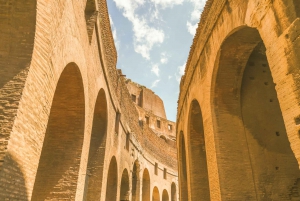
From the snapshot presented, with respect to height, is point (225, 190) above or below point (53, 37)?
below

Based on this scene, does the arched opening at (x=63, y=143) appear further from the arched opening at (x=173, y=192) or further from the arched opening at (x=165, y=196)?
the arched opening at (x=173, y=192)

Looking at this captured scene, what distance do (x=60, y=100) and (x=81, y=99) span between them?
1.73 feet

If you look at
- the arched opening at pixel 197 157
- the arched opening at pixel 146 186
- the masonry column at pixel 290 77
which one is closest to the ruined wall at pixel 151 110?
the arched opening at pixel 146 186

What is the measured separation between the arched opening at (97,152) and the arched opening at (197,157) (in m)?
3.15

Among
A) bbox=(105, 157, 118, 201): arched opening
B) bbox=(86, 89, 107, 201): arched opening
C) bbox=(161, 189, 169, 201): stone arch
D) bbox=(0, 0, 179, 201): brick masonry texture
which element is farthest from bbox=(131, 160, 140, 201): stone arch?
bbox=(86, 89, 107, 201): arched opening

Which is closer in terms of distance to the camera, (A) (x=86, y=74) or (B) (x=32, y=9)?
(B) (x=32, y=9)

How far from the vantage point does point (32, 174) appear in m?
3.49

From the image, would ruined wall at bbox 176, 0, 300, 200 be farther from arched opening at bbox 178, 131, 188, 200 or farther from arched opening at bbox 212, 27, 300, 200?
arched opening at bbox 178, 131, 188, 200

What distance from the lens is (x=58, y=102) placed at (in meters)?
6.22

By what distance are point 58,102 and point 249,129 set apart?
15.8 feet

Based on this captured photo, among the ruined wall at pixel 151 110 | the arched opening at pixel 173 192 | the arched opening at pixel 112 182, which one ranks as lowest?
the arched opening at pixel 112 182


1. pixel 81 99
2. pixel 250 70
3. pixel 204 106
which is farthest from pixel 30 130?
pixel 250 70

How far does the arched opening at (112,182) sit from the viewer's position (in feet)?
33.2

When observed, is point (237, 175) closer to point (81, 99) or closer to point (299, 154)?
point (299, 154)
